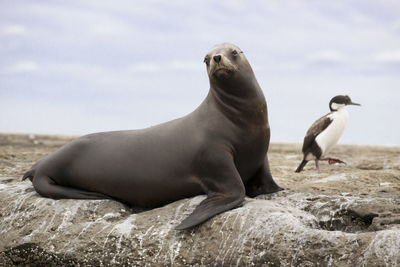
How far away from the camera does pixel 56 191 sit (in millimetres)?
5273

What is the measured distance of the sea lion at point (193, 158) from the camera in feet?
15.0

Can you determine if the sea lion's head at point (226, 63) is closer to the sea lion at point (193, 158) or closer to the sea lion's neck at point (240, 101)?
the sea lion at point (193, 158)

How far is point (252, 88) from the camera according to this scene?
4.80 m

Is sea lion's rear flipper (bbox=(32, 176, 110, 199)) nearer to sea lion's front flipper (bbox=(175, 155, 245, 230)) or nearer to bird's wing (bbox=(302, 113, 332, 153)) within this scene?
sea lion's front flipper (bbox=(175, 155, 245, 230))

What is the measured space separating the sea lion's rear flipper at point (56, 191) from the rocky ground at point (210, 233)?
0.28ft

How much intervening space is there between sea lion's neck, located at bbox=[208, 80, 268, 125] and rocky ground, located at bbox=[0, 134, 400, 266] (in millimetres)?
768

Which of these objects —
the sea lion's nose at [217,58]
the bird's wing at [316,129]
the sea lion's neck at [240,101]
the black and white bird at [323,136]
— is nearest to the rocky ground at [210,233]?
the sea lion's neck at [240,101]

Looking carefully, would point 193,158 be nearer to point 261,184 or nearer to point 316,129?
point 261,184

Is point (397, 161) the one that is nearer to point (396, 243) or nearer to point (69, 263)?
point (396, 243)

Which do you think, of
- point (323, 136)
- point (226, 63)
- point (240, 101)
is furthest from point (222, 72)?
point (323, 136)

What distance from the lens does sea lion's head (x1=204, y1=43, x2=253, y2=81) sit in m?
4.50

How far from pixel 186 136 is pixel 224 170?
557 mm

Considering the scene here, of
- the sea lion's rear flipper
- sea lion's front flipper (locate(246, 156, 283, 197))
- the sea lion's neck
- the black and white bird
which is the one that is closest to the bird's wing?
the black and white bird

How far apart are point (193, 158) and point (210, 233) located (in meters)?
0.76
